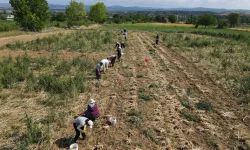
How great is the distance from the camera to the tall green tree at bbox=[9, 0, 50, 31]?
3262 centimetres

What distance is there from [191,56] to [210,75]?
14.4ft

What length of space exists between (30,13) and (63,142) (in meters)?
34.0

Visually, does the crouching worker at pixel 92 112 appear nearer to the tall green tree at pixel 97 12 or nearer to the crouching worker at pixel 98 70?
the crouching worker at pixel 98 70

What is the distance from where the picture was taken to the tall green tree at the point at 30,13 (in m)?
32.6

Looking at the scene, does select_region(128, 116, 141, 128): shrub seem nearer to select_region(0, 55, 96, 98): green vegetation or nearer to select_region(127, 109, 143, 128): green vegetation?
select_region(127, 109, 143, 128): green vegetation

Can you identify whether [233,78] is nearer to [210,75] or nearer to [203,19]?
[210,75]

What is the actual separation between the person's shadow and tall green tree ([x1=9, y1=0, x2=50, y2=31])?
3349 cm

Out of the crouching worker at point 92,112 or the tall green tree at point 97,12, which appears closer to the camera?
the crouching worker at point 92,112

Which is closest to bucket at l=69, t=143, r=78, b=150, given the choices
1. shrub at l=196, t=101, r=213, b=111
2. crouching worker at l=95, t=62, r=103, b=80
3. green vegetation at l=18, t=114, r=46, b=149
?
green vegetation at l=18, t=114, r=46, b=149

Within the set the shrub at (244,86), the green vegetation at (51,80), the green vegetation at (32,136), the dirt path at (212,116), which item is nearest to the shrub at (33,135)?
the green vegetation at (32,136)

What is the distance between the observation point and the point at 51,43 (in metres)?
19.1

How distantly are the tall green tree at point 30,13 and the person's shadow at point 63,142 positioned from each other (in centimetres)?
3349

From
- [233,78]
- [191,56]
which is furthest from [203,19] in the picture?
[233,78]

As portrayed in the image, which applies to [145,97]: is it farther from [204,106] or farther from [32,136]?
[32,136]
